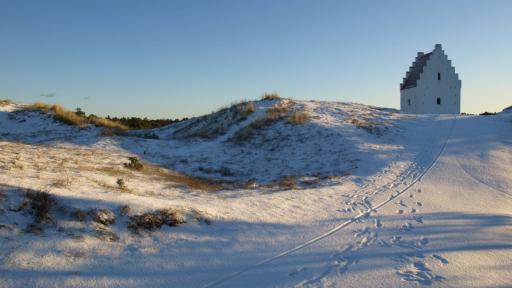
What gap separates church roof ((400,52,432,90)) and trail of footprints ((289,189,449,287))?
36.4 metres

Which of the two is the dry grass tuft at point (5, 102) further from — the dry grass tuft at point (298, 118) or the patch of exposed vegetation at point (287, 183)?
the patch of exposed vegetation at point (287, 183)

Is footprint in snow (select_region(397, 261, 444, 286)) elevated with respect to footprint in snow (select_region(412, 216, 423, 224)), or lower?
lower

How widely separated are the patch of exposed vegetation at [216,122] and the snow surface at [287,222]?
5331 mm

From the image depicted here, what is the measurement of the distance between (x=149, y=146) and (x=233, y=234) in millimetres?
12001

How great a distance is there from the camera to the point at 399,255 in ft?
22.2

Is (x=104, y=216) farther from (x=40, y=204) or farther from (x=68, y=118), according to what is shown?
(x=68, y=118)

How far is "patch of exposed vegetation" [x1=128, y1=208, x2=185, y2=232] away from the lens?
712 centimetres

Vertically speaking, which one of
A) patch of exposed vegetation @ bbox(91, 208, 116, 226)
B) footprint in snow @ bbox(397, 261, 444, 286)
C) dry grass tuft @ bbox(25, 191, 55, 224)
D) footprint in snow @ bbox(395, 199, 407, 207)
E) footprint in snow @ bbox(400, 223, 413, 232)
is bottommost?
footprint in snow @ bbox(397, 261, 444, 286)

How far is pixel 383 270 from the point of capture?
20.3ft

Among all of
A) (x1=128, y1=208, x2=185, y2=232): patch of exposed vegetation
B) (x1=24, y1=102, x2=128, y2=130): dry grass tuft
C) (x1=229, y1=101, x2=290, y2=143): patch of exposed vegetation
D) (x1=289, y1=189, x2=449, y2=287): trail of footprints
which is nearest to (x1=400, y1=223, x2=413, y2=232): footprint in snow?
(x1=289, y1=189, x2=449, y2=287): trail of footprints

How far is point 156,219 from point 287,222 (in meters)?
2.79

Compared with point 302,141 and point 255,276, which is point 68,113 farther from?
point 255,276

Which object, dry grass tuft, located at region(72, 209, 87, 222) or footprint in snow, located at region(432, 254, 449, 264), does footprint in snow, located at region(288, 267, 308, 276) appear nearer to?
footprint in snow, located at region(432, 254, 449, 264)

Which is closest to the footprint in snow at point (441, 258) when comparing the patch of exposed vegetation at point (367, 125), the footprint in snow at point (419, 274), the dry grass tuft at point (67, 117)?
the footprint in snow at point (419, 274)
